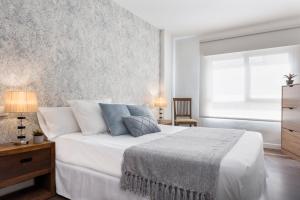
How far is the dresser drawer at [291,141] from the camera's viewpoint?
10.6ft

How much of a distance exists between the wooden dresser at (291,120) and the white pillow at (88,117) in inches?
123

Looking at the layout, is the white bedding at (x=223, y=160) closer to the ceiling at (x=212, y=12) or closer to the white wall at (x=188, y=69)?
the ceiling at (x=212, y=12)

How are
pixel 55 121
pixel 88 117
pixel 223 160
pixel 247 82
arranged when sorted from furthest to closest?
pixel 247 82 → pixel 88 117 → pixel 55 121 → pixel 223 160

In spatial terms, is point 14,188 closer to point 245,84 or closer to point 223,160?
point 223,160

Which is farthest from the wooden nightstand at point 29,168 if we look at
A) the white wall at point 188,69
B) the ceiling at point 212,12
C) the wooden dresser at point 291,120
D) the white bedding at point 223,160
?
the wooden dresser at point 291,120

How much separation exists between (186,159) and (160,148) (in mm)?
274

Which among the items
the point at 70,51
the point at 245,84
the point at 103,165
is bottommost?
the point at 103,165

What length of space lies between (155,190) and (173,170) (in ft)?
0.70

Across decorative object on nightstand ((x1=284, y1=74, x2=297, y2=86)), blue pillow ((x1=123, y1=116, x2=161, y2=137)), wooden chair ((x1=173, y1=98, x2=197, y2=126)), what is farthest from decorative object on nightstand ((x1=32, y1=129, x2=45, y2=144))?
decorative object on nightstand ((x1=284, y1=74, x2=297, y2=86))

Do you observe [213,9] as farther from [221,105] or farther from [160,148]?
[160,148]

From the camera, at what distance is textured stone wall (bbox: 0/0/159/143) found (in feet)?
6.50

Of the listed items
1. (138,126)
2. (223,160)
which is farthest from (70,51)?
(223,160)

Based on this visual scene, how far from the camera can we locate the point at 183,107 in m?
4.68

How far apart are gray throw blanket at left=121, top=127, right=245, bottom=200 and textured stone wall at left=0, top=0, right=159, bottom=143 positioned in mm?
1342
